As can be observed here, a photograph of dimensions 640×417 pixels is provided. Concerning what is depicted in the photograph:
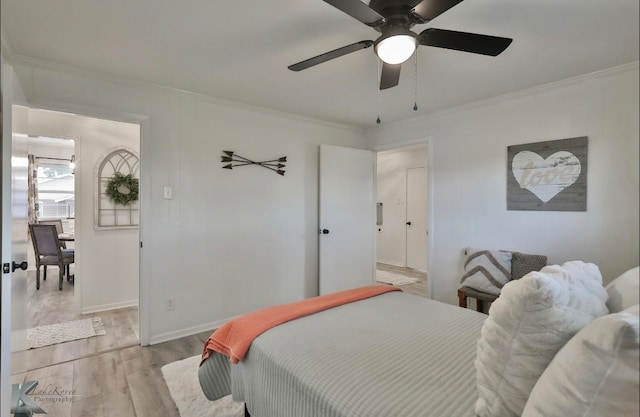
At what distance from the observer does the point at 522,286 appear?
825 millimetres

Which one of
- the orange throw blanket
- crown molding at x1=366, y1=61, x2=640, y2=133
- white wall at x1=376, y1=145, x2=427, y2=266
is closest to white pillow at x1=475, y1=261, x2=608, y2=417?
the orange throw blanket

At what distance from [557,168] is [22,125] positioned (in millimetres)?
3628

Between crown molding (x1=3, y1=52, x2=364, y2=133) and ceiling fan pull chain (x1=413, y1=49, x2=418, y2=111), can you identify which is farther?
crown molding (x1=3, y1=52, x2=364, y2=133)

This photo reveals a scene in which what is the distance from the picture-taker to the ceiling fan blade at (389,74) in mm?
1817

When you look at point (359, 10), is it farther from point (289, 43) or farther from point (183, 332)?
point (183, 332)

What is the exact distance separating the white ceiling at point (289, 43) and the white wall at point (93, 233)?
1.53 m

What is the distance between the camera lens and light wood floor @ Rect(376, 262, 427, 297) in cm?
447

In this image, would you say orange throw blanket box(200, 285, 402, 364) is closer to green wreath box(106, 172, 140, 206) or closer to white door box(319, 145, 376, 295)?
white door box(319, 145, 376, 295)

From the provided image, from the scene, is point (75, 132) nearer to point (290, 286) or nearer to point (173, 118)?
point (173, 118)

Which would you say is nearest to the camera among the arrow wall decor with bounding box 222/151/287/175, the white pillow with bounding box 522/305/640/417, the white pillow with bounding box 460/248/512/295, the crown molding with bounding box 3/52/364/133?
the white pillow with bounding box 522/305/640/417

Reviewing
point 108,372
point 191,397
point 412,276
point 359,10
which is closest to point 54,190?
point 108,372

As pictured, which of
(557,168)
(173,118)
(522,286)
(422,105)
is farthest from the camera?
(422,105)

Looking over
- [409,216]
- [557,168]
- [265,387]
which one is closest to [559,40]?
[557,168]

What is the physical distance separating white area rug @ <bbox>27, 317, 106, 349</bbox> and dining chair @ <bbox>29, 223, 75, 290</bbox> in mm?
1343
